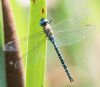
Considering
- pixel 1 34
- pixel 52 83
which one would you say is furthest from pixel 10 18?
pixel 52 83

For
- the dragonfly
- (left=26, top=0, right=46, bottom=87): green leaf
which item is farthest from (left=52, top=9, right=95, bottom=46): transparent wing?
(left=26, top=0, right=46, bottom=87): green leaf

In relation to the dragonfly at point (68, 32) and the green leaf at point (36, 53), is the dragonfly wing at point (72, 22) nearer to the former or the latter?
the dragonfly at point (68, 32)

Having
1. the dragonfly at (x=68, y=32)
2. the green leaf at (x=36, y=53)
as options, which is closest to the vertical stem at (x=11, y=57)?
the green leaf at (x=36, y=53)

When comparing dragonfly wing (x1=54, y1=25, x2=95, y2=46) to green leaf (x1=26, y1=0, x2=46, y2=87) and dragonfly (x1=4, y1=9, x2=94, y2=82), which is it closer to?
dragonfly (x1=4, y1=9, x2=94, y2=82)

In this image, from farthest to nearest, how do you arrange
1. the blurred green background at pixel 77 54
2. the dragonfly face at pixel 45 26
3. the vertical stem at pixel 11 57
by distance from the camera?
the blurred green background at pixel 77 54, the dragonfly face at pixel 45 26, the vertical stem at pixel 11 57

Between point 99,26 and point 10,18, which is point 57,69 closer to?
point 99,26
